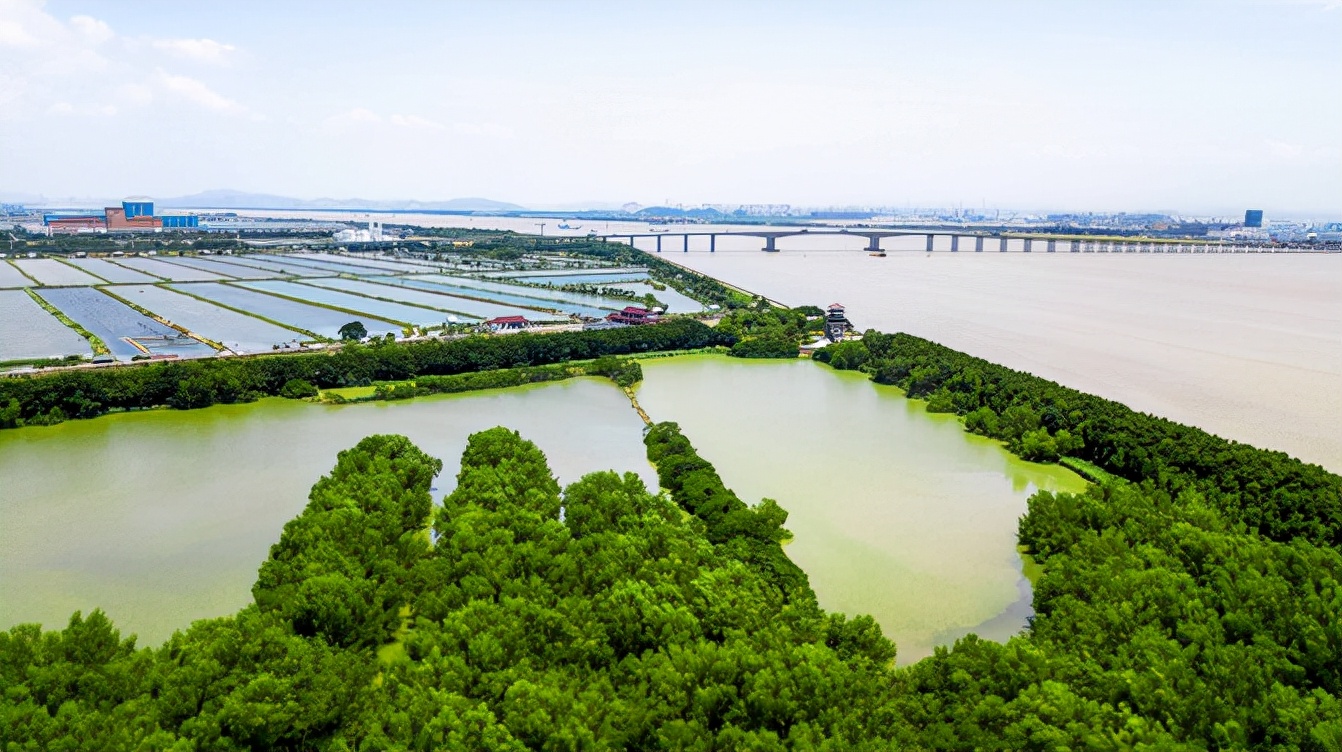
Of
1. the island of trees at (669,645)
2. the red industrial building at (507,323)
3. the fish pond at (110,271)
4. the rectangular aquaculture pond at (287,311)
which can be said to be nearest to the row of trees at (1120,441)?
the island of trees at (669,645)

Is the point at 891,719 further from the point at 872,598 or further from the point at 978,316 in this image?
the point at 978,316

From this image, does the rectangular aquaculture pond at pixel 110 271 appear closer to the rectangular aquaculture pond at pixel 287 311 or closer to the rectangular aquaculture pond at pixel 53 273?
the rectangular aquaculture pond at pixel 53 273

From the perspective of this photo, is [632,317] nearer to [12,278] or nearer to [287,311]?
[287,311]

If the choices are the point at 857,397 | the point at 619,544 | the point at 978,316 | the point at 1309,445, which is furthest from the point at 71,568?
the point at 978,316

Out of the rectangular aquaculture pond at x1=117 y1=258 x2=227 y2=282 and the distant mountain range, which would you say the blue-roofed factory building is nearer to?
the rectangular aquaculture pond at x1=117 y1=258 x2=227 y2=282

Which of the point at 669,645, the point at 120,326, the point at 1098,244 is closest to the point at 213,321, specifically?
the point at 120,326
